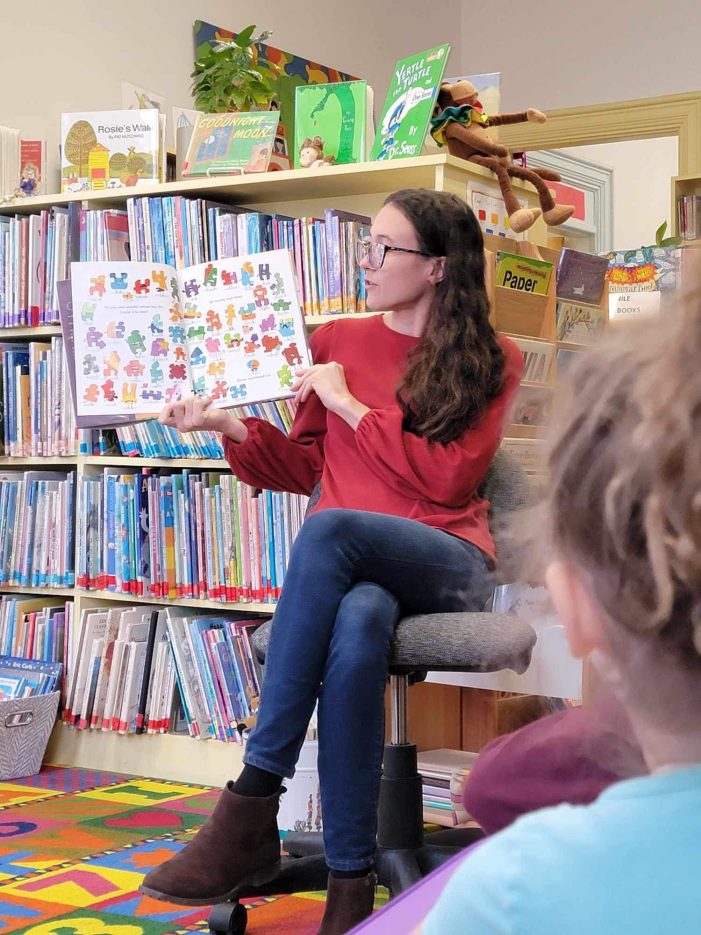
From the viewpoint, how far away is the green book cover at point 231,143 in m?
2.82

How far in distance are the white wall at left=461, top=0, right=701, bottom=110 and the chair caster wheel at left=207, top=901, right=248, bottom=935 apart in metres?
4.08

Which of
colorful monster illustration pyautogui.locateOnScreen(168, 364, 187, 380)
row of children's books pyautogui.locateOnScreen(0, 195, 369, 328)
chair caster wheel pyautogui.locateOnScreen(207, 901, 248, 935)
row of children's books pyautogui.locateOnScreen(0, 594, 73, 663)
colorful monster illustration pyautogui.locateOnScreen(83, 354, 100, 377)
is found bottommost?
chair caster wheel pyautogui.locateOnScreen(207, 901, 248, 935)

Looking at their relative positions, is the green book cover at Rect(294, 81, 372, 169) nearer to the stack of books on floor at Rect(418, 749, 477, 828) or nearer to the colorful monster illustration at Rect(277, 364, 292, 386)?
the colorful monster illustration at Rect(277, 364, 292, 386)

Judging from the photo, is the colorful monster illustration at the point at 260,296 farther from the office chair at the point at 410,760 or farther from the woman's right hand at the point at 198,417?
the office chair at the point at 410,760

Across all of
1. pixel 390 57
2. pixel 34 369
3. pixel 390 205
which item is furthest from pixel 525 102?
pixel 390 205

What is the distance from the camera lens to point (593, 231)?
6.29 meters

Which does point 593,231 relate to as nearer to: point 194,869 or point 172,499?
point 172,499

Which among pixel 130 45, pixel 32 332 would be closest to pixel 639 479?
pixel 32 332

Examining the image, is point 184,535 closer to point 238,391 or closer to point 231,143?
point 238,391

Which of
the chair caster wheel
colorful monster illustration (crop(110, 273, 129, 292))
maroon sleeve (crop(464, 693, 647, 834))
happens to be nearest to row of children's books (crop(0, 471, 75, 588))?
colorful monster illustration (crop(110, 273, 129, 292))

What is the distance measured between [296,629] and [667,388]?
1.25m

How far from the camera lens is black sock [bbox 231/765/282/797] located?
5.29 ft

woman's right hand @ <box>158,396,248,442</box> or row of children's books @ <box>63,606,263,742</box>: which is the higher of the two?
woman's right hand @ <box>158,396,248,442</box>

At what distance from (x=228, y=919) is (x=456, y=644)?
0.51 meters
